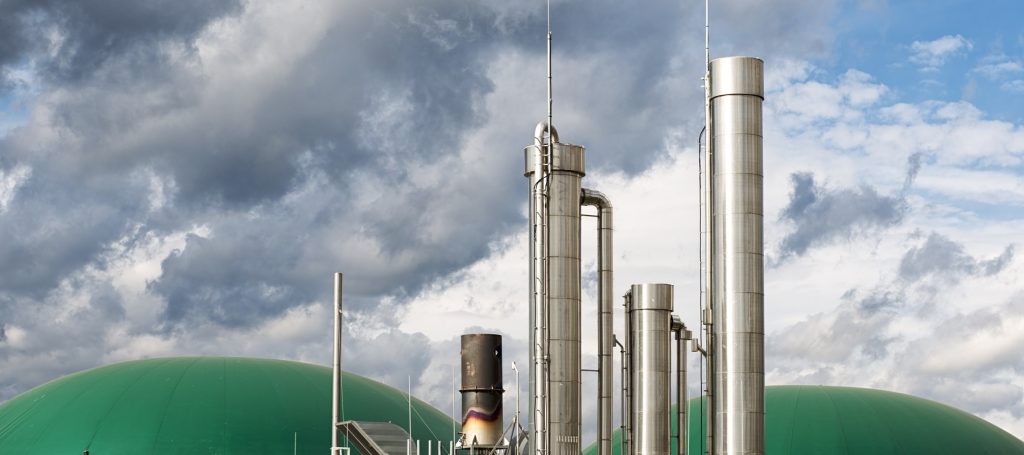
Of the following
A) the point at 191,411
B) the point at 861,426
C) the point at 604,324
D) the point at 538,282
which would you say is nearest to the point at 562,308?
the point at 538,282

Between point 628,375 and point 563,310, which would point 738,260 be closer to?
point 563,310

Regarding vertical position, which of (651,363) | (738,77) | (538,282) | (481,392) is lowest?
(481,392)

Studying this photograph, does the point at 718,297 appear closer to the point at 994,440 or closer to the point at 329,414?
the point at 329,414

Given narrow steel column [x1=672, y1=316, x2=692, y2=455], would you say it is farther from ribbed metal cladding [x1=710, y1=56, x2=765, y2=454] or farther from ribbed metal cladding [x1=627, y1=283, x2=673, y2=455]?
ribbed metal cladding [x1=710, y1=56, x2=765, y2=454]

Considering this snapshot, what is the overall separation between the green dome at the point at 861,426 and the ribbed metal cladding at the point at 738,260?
37534 mm

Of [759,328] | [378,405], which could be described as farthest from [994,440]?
[759,328]

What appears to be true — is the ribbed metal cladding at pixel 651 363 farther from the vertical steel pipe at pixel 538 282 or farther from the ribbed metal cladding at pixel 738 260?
the ribbed metal cladding at pixel 738 260

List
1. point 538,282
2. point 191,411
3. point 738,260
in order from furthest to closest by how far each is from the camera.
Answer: point 191,411, point 538,282, point 738,260

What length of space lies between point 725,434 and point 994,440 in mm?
53670

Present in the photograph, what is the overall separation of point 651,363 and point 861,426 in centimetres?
3439

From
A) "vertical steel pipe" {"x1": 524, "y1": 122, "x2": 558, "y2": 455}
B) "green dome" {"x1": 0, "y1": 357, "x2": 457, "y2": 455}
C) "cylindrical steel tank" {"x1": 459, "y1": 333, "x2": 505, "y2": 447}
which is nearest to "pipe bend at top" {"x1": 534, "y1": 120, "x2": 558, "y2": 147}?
"vertical steel pipe" {"x1": 524, "y1": 122, "x2": 558, "y2": 455}

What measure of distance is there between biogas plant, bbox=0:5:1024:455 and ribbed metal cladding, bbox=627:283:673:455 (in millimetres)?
56

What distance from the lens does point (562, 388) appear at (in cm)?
5069

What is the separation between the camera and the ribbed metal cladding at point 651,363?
174ft
